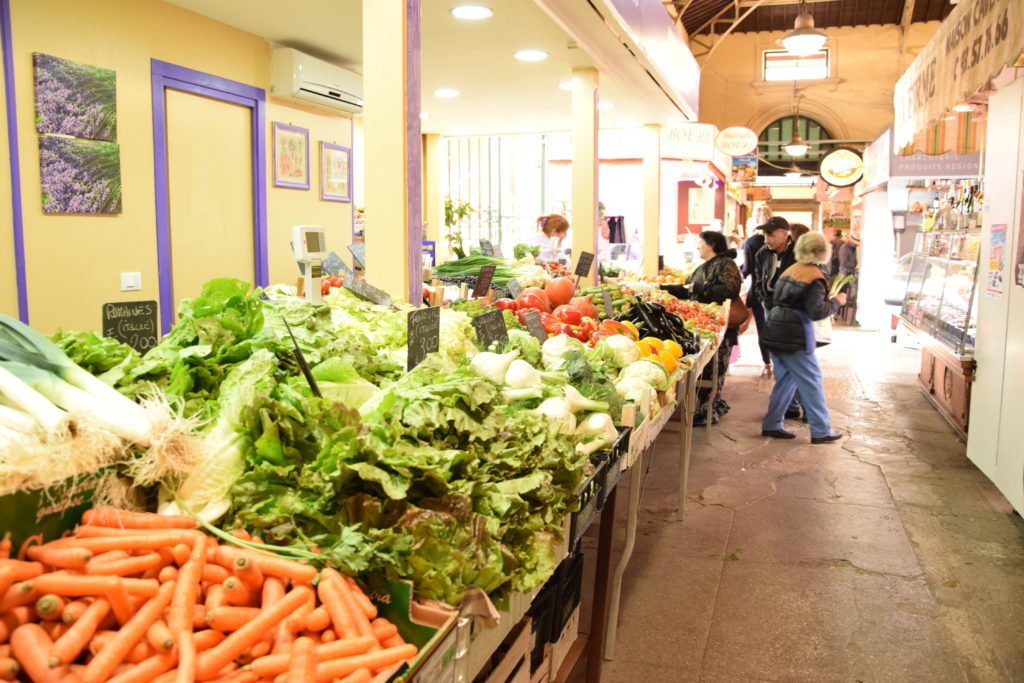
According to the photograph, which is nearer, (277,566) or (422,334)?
(277,566)

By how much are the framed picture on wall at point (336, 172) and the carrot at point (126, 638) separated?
6280 millimetres

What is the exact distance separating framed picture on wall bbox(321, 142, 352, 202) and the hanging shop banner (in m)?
4.80

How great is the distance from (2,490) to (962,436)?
22.2 feet

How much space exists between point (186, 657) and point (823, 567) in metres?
3.72

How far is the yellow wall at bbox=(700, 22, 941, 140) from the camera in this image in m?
22.7

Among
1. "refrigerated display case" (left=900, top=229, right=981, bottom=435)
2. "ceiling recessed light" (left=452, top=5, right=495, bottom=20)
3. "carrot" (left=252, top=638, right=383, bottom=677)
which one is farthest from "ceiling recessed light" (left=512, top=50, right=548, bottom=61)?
"carrot" (left=252, top=638, right=383, bottom=677)

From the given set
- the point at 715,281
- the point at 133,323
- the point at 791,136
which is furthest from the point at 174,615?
the point at 791,136

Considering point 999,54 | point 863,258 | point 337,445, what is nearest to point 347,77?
point 999,54

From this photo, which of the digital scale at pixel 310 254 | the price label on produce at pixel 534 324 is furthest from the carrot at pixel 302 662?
the price label on produce at pixel 534 324

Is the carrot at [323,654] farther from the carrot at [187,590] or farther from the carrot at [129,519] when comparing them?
the carrot at [129,519]

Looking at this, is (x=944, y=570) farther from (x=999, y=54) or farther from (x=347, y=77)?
(x=347, y=77)

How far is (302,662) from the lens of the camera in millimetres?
1189

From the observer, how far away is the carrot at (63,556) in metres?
1.25

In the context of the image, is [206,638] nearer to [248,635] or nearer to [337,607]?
[248,635]
